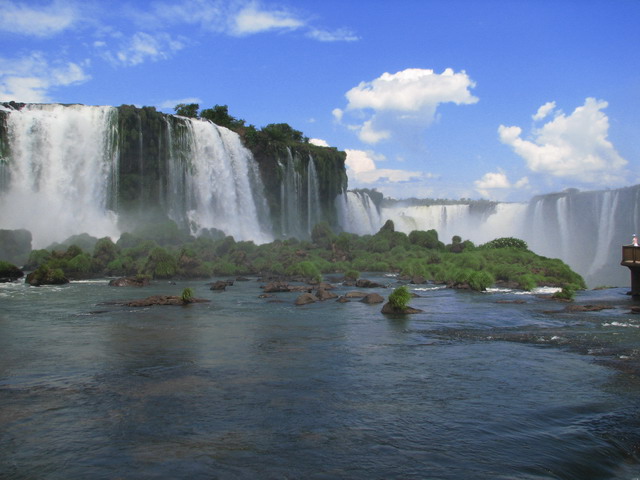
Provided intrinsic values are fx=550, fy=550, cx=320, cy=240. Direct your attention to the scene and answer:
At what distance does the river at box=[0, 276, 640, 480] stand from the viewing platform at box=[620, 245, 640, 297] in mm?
8437

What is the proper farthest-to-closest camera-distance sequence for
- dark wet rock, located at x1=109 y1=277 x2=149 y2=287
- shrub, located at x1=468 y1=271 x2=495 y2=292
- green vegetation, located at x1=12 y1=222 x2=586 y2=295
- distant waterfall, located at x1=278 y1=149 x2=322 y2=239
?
distant waterfall, located at x1=278 y1=149 x2=322 y2=239 < green vegetation, located at x1=12 y1=222 x2=586 y2=295 < dark wet rock, located at x1=109 y1=277 x2=149 y2=287 < shrub, located at x1=468 y1=271 x2=495 y2=292

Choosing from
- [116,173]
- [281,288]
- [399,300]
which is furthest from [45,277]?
[116,173]

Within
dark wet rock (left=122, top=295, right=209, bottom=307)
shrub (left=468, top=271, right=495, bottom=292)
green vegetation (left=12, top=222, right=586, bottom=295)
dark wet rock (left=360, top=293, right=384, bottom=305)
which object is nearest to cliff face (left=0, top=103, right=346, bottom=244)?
green vegetation (left=12, top=222, right=586, bottom=295)

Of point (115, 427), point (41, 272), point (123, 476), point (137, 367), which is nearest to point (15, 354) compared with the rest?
point (137, 367)

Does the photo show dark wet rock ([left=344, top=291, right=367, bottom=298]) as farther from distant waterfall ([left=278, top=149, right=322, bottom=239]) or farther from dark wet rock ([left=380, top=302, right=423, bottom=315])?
distant waterfall ([left=278, top=149, right=322, bottom=239])

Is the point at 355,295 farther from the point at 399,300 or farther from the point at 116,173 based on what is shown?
the point at 116,173

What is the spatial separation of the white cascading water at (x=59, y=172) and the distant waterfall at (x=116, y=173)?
8cm

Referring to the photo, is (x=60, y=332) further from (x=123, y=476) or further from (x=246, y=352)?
(x=123, y=476)

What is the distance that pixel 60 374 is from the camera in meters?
11.9

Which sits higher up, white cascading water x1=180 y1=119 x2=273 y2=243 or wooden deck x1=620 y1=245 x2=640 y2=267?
white cascading water x1=180 y1=119 x2=273 y2=243

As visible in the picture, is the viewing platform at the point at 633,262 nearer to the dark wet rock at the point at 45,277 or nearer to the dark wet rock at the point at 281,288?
the dark wet rock at the point at 281,288

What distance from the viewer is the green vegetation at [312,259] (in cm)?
3456

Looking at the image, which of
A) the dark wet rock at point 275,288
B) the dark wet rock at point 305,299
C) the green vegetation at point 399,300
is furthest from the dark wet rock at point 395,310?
the dark wet rock at point 275,288

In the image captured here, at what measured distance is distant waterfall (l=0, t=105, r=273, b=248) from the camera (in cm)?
4809
